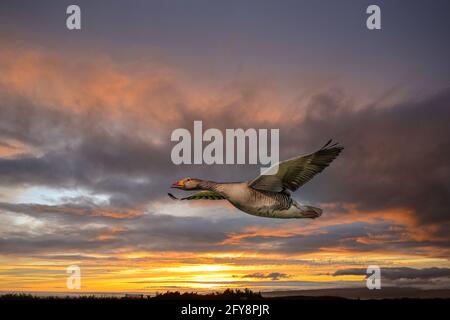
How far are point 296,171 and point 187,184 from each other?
5118 mm

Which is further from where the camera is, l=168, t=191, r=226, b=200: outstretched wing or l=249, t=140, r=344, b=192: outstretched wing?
l=168, t=191, r=226, b=200: outstretched wing

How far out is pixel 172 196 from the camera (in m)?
24.4

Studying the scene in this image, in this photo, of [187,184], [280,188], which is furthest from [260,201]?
[187,184]

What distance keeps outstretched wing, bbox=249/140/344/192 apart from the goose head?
306 cm

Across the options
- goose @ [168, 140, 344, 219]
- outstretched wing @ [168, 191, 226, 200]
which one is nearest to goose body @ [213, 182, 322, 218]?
goose @ [168, 140, 344, 219]

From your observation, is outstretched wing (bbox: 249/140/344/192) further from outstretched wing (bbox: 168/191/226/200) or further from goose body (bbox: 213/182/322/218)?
outstretched wing (bbox: 168/191/226/200)

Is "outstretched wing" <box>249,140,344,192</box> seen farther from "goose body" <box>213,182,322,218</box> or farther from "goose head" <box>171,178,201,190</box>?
"goose head" <box>171,178,201,190</box>

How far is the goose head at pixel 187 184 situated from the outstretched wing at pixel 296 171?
10.0 ft

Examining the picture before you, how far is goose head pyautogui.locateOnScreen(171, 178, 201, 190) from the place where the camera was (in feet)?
75.7

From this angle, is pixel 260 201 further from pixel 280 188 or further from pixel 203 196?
pixel 203 196

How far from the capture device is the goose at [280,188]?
69.0ft
